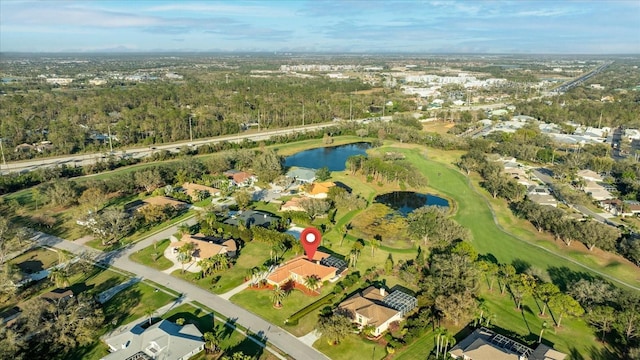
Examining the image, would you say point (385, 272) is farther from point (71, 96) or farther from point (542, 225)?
point (71, 96)

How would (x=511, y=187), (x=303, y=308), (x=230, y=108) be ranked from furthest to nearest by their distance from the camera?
(x=230, y=108) → (x=511, y=187) → (x=303, y=308)

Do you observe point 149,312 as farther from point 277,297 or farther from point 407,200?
point 407,200

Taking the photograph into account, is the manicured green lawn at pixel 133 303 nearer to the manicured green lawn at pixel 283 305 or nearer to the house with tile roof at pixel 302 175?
the manicured green lawn at pixel 283 305

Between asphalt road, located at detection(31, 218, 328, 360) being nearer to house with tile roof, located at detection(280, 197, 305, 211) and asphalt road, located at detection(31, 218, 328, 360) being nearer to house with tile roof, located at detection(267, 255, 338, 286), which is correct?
house with tile roof, located at detection(267, 255, 338, 286)

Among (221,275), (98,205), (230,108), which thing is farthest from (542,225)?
(230,108)

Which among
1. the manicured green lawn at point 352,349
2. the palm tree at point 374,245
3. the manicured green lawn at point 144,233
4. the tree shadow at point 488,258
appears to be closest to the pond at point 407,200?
the palm tree at point 374,245

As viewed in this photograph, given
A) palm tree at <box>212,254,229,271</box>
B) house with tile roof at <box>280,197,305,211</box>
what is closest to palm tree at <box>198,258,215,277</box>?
palm tree at <box>212,254,229,271</box>

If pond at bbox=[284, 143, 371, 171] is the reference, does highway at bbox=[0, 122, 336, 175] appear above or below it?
above
